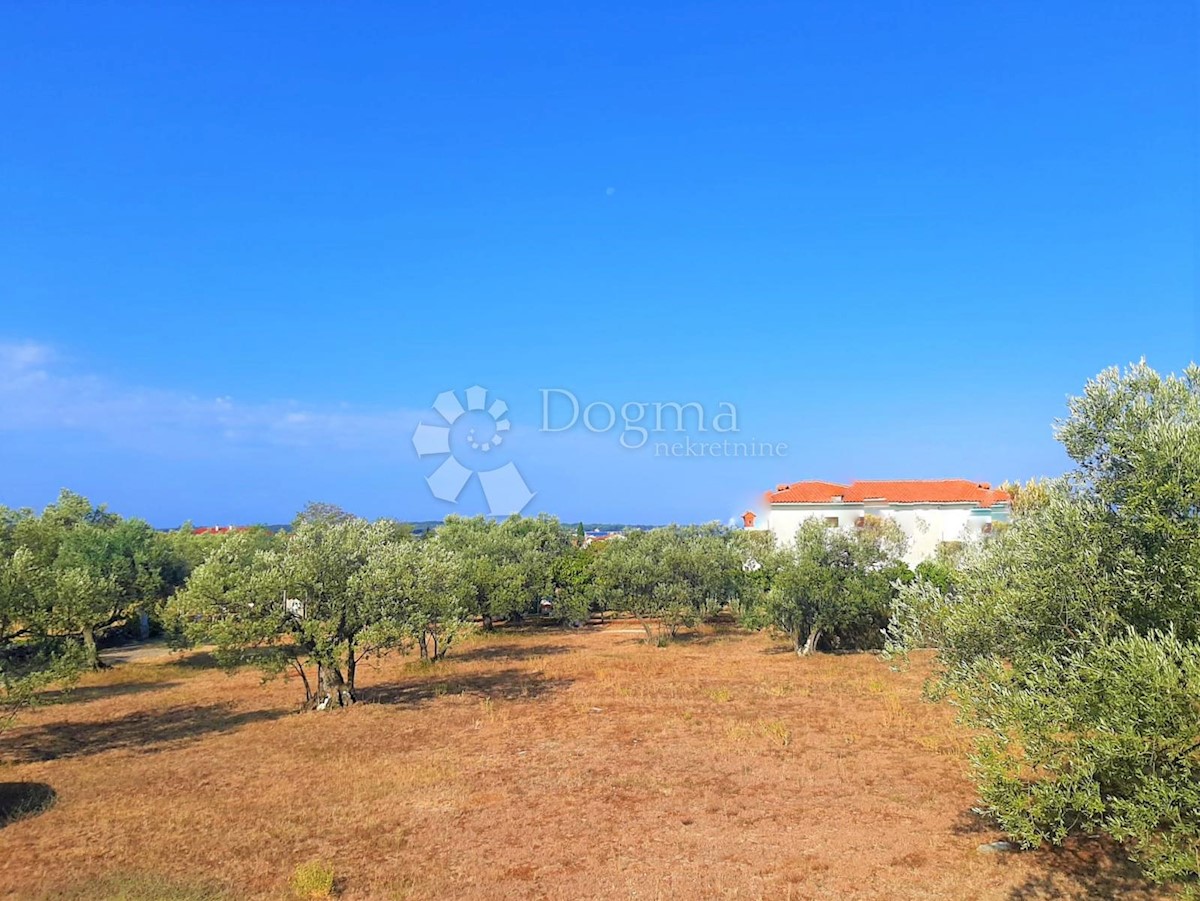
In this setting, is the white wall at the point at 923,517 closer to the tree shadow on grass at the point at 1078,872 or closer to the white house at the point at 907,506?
the white house at the point at 907,506

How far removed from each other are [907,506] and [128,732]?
197 ft

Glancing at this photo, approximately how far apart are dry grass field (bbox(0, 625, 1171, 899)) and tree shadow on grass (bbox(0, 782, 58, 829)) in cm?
19

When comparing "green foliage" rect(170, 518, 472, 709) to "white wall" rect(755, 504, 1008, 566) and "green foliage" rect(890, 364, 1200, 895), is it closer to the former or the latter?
"green foliage" rect(890, 364, 1200, 895)

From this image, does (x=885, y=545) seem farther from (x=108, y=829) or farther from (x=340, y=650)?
(x=108, y=829)

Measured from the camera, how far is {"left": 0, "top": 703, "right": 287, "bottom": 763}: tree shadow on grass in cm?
2038

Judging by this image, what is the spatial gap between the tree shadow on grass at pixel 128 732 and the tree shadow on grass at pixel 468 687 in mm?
4164

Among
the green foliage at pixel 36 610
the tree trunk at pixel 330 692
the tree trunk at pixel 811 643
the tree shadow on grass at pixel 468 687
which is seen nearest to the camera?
the green foliage at pixel 36 610

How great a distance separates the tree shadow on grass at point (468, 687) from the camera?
26.7 metres

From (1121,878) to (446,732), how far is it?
1611 cm

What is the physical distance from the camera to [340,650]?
23.4m

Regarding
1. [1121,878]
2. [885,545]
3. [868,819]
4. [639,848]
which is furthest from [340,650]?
[885,545]

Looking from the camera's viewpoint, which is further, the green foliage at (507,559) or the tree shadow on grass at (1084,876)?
the green foliage at (507,559)

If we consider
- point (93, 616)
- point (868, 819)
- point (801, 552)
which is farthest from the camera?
point (801, 552)

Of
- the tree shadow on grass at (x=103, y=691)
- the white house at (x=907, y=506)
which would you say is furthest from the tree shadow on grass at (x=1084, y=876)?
the white house at (x=907, y=506)
